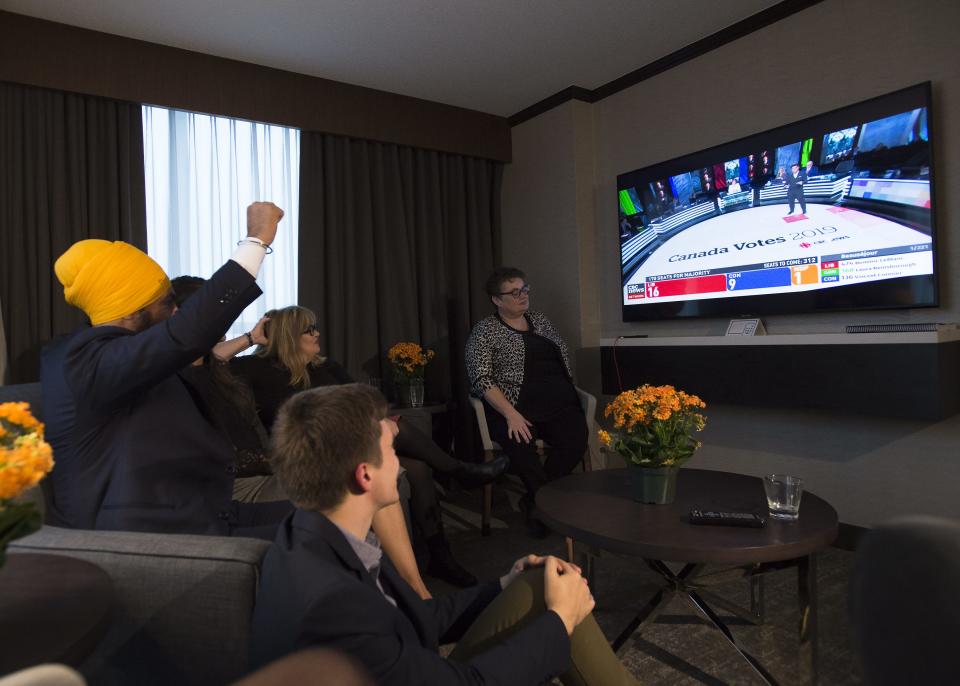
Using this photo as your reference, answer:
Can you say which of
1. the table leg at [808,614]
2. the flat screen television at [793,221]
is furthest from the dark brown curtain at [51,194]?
the table leg at [808,614]

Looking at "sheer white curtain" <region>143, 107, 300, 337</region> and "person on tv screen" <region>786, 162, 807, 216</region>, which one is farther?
"sheer white curtain" <region>143, 107, 300, 337</region>

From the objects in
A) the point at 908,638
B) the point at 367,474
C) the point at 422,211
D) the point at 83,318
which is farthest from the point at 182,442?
the point at 422,211

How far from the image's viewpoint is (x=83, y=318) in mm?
3014

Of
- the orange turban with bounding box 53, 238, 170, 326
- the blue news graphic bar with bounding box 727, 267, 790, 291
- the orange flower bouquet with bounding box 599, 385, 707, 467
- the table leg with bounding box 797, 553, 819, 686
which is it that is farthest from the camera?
the blue news graphic bar with bounding box 727, 267, 790, 291

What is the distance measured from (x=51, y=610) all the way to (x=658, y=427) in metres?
1.45

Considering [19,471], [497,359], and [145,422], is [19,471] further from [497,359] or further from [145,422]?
[497,359]

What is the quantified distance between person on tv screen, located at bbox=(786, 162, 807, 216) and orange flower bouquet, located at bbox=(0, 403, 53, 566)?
307 cm

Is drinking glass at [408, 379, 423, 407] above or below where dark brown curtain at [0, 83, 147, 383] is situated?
below

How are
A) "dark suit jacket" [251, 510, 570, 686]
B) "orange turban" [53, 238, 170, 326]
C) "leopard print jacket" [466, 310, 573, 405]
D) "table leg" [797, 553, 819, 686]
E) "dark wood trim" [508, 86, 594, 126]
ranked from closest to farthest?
"dark suit jacket" [251, 510, 570, 686], "orange turban" [53, 238, 170, 326], "table leg" [797, 553, 819, 686], "leopard print jacket" [466, 310, 573, 405], "dark wood trim" [508, 86, 594, 126]

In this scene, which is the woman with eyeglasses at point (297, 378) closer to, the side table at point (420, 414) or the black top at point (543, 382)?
the black top at point (543, 382)

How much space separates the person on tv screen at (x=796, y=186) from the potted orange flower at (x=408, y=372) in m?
2.16

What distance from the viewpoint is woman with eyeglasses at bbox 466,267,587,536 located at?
10.8 feet

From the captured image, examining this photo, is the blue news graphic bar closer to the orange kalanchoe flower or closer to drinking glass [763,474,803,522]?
drinking glass [763,474,803,522]

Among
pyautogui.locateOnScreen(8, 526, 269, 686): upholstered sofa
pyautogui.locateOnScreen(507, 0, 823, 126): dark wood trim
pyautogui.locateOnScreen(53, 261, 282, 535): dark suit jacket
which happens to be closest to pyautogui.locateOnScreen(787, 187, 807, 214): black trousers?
pyautogui.locateOnScreen(507, 0, 823, 126): dark wood trim
